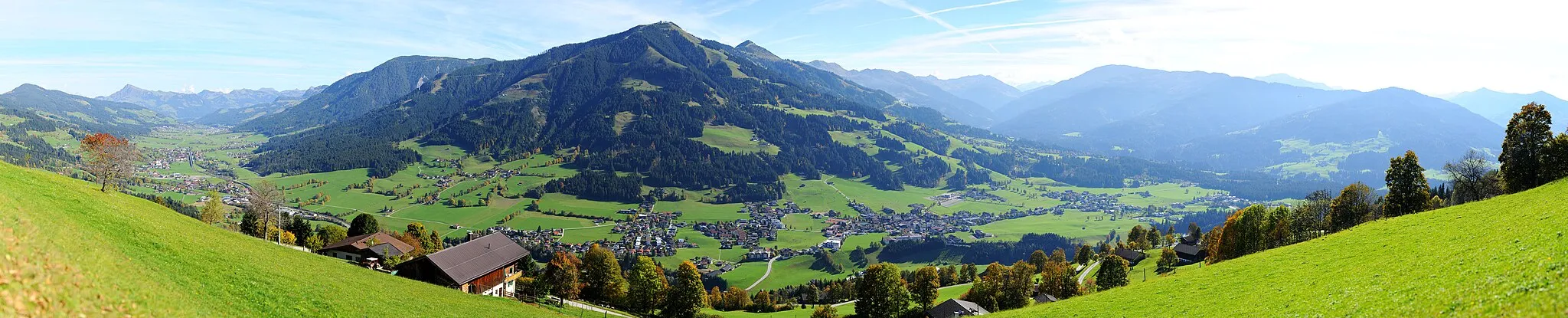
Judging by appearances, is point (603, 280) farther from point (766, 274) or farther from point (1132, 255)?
point (1132, 255)

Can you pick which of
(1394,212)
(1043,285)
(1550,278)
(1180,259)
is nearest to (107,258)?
(1550,278)

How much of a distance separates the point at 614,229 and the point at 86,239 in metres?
172

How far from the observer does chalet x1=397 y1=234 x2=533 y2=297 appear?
5600 cm

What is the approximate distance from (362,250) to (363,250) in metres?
0.08

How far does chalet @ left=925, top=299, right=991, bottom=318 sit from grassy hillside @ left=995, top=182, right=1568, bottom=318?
20.3 m

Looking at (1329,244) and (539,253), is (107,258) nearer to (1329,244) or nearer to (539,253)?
(1329,244)

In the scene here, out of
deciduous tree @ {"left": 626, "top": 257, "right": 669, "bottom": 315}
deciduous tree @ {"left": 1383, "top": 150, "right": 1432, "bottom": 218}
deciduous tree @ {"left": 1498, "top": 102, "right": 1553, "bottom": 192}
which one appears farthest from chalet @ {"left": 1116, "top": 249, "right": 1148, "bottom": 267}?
deciduous tree @ {"left": 626, "top": 257, "right": 669, "bottom": 315}

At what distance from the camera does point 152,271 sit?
910 inches

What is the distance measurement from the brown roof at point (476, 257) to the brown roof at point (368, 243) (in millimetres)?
13358

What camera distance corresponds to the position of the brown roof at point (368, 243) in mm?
70625

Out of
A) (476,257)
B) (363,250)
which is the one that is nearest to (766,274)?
(363,250)

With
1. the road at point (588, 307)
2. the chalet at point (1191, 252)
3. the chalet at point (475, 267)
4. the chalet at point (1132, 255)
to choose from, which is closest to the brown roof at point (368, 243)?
the chalet at point (475, 267)

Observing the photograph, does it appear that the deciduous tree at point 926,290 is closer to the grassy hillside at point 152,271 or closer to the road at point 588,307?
the road at point 588,307

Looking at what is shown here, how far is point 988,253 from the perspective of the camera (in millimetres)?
188875
